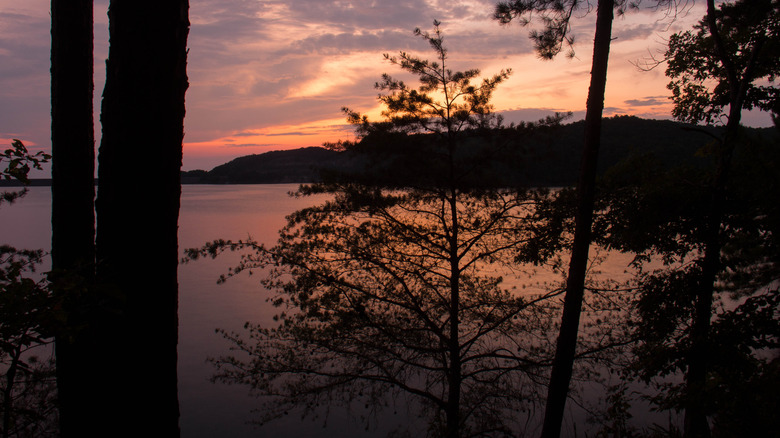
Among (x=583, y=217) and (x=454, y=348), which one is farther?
(x=454, y=348)

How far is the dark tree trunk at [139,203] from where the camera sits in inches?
96.0

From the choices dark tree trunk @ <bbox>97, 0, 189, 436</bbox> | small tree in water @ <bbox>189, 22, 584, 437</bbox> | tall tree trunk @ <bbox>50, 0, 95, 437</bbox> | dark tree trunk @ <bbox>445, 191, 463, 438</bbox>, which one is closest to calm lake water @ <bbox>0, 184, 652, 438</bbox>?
small tree in water @ <bbox>189, 22, 584, 437</bbox>

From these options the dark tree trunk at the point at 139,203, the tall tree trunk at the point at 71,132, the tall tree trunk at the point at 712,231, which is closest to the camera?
the dark tree trunk at the point at 139,203

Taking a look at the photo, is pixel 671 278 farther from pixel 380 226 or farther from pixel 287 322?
pixel 287 322

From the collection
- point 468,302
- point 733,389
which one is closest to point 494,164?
point 468,302

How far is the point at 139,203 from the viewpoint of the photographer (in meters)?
2.45

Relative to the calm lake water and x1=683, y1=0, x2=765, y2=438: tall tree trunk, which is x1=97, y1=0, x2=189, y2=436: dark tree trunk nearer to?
x1=683, y1=0, x2=765, y2=438: tall tree trunk

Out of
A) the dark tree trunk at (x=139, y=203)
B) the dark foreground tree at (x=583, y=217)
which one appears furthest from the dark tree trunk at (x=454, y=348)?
the dark tree trunk at (x=139, y=203)

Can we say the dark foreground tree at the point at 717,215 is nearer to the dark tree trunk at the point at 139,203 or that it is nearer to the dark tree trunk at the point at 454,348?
the dark tree trunk at the point at 454,348

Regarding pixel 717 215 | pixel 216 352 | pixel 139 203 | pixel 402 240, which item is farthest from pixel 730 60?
pixel 216 352

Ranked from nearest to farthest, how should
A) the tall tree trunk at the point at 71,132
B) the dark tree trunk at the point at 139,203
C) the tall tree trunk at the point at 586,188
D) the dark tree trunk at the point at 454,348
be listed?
1. the dark tree trunk at the point at 139,203
2. the tall tree trunk at the point at 71,132
3. the tall tree trunk at the point at 586,188
4. the dark tree trunk at the point at 454,348

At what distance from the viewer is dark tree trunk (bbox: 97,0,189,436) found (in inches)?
96.0

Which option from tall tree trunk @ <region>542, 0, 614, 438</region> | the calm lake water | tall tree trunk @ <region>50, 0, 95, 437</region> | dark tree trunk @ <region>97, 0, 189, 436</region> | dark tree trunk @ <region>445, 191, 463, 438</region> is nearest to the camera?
dark tree trunk @ <region>97, 0, 189, 436</region>

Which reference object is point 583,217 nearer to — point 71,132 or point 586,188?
point 586,188
